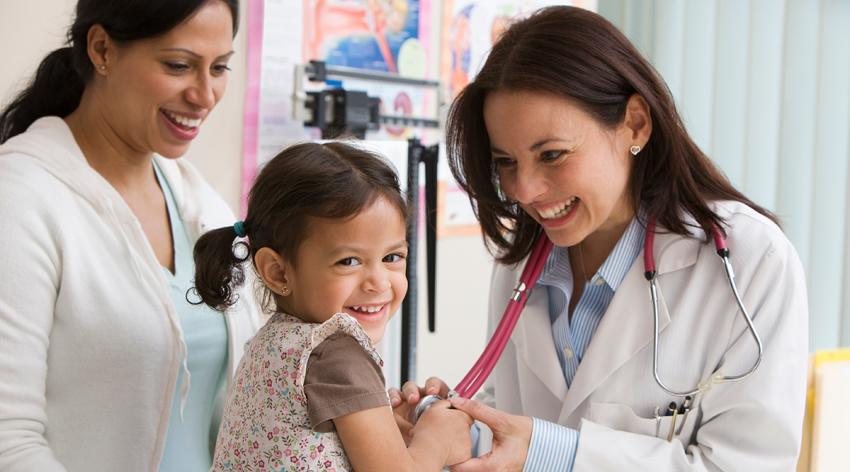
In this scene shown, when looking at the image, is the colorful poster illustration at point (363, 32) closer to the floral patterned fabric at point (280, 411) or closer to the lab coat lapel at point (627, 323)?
Result: the lab coat lapel at point (627, 323)

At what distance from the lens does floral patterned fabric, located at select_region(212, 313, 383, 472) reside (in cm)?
108

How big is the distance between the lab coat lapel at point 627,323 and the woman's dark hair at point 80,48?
803mm

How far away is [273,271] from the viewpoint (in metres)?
1.21

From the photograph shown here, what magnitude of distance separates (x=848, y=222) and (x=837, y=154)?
0.20 m

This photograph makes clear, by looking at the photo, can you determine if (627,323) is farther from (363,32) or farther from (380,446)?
(363,32)

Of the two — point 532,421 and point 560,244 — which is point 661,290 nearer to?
point 560,244

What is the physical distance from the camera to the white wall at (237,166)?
1.95 meters

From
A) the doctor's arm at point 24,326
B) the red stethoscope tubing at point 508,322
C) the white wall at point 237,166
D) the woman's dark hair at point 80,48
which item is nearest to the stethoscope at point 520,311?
the red stethoscope tubing at point 508,322

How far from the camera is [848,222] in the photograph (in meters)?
2.67

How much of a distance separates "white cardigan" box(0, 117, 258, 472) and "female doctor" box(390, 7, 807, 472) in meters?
0.40

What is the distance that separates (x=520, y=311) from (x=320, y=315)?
0.42 meters

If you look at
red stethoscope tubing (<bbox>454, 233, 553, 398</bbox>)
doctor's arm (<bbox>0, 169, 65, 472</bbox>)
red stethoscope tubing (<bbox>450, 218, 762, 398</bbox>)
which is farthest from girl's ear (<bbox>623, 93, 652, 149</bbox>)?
doctor's arm (<bbox>0, 169, 65, 472</bbox>)

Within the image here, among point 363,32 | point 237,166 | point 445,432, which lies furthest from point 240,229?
point 363,32

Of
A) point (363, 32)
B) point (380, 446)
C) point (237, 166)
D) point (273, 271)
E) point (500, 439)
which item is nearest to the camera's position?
point (380, 446)
